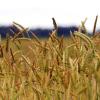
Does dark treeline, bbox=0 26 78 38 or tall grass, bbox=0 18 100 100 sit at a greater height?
dark treeline, bbox=0 26 78 38

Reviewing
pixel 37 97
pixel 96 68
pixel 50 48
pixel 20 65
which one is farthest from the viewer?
pixel 20 65

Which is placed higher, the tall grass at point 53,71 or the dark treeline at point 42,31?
the dark treeline at point 42,31

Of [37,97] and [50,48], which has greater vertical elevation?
[50,48]

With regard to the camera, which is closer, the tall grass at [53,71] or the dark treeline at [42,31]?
the tall grass at [53,71]

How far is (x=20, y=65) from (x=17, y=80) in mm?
183

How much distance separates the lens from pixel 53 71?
2.00 meters

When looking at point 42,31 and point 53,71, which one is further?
point 42,31

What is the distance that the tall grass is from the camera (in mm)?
1726

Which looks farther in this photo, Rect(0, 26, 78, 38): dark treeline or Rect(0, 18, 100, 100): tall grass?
Rect(0, 26, 78, 38): dark treeline

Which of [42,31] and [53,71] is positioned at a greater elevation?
[42,31]

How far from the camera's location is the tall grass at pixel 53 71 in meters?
1.73

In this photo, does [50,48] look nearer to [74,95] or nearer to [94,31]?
[94,31]

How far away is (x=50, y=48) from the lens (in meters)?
2.04

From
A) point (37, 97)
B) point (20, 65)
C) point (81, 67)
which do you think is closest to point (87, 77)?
point (81, 67)
